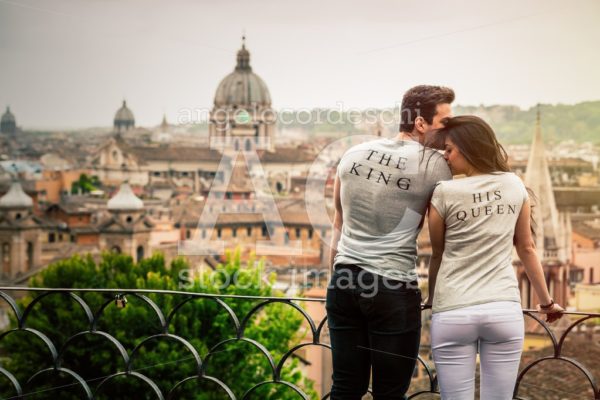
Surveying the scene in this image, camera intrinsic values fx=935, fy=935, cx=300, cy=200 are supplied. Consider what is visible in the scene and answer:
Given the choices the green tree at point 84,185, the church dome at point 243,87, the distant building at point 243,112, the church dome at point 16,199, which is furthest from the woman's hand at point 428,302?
the church dome at point 243,87

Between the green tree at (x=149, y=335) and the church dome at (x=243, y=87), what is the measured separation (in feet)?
97.1

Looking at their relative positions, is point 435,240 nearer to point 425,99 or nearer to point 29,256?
point 425,99

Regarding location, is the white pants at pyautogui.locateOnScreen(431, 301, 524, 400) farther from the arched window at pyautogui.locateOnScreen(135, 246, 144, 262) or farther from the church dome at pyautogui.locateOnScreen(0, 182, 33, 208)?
the church dome at pyautogui.locateOnScreen(0, 182, 33, 208)

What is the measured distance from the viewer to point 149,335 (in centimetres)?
1262

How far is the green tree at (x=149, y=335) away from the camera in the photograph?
11883 mm

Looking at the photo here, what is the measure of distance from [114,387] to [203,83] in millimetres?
28713

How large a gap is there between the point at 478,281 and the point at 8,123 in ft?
125

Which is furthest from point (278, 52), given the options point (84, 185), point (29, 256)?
point (29, 256)

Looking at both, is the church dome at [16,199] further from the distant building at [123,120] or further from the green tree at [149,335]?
the green tree at [149,335]

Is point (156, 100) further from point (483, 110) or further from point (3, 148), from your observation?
point (483, 110)

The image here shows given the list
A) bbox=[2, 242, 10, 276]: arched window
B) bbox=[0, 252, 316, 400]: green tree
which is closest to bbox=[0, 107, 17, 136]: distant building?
bbox=[2, 242, 10, 276]: arched window

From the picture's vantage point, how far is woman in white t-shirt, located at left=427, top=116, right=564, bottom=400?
1345 millimetres

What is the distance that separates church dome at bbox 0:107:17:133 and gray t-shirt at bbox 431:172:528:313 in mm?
37665

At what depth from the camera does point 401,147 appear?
1.43 metres
